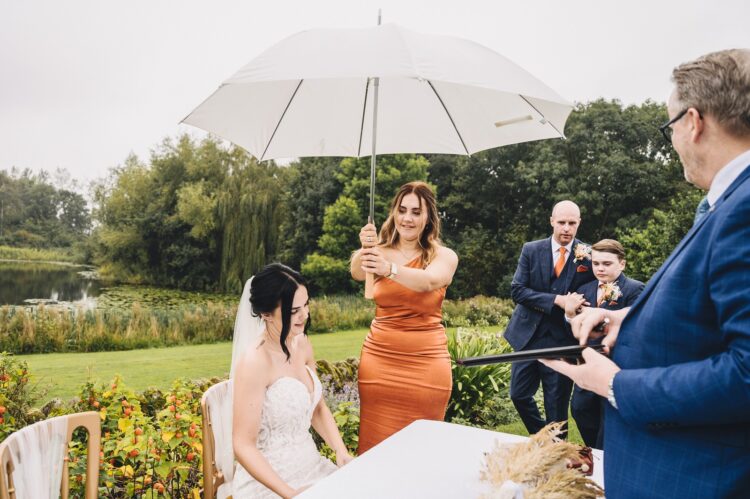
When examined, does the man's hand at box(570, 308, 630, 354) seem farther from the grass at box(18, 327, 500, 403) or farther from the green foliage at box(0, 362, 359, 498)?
the grass at box(18, 327, 500, 403)

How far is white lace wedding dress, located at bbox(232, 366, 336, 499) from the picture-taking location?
8.56 ft

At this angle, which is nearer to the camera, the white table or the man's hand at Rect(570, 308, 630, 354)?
the man's hand at Rect(570, 308, 630, 354)

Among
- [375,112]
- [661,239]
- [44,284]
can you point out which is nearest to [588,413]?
[375,112]

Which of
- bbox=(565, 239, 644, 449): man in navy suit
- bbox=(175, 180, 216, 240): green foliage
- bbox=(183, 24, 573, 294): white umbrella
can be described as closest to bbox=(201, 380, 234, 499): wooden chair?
bbox=(183, 24, 573, 294): white umbrella

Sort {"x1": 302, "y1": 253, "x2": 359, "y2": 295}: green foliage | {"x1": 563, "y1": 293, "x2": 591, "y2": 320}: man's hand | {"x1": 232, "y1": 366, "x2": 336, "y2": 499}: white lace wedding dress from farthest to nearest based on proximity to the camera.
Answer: {"x1": 302, "y1": 253, "x2": 359, "y2": 295}: green foliage
{"x1": 563, "y1": 293, "x2": 591, "y2": 320}: man's hand
{"x1": 232, "y1": 366, "x2": 336, "y2": 499}: white lace wedding dress

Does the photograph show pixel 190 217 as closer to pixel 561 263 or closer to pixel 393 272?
pixel 561 263

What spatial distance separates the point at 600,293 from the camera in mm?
4562

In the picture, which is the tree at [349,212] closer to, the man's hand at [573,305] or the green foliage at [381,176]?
the green foliage at [381,176]

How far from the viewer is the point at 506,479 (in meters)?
1.53

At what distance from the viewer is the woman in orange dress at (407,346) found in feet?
11.8

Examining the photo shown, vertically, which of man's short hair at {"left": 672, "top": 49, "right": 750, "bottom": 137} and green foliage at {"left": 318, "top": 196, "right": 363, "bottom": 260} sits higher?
man's short hair at {"left": 672, "top": 49, "right": 750, "bottom": 137}

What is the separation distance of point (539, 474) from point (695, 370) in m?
0.57

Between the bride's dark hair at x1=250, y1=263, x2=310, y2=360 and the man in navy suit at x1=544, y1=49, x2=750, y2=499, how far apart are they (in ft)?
5.75

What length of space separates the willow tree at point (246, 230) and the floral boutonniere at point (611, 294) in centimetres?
1781
